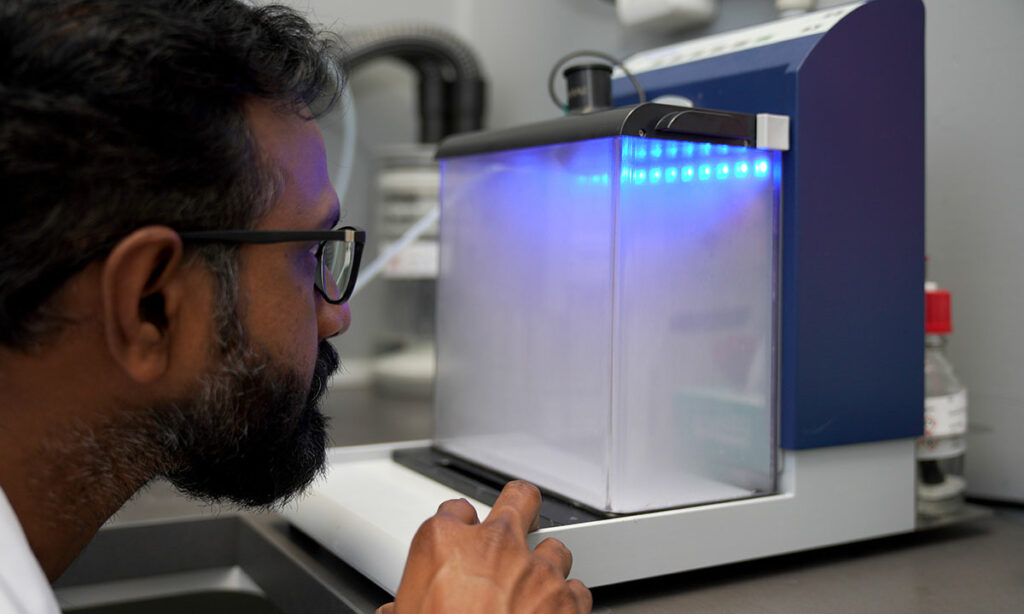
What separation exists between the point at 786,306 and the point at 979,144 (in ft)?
1.11

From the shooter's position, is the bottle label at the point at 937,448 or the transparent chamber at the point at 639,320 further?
the bottle label at the point at 937,448

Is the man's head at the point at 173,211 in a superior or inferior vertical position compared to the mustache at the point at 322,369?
superior

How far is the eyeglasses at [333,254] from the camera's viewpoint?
54cm

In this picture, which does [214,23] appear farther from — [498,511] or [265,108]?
[498,511]

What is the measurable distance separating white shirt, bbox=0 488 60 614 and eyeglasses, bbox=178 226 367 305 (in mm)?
186

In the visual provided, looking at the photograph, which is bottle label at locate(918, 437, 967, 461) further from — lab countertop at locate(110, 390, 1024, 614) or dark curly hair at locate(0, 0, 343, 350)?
dark curly hair at locate(0, 0, 343, 350)

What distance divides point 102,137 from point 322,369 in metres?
0.24

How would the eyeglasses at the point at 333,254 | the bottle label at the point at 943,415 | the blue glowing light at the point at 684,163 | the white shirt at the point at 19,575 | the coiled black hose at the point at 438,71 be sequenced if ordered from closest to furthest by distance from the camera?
the white shirt at the point at 19,575
the eyeglasses at the point at 333,254
the blue glowing light at the point at 684,163
the bottle label at the point at 943,415
the coiled black hose at the point at 438,71

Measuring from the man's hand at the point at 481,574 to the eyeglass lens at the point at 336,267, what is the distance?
0.16 meters

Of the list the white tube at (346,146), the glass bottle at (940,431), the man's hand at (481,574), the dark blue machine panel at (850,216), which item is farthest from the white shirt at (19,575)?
the white tube at (346,146)

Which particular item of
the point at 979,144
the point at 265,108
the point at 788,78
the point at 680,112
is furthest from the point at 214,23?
the point at 979,144

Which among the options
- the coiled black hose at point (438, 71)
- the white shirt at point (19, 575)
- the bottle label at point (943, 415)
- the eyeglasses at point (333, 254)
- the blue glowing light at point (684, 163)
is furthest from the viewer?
the coiled black hose at point (438, 71)

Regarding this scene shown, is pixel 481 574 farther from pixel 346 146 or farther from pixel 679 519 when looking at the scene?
pixel 346 146

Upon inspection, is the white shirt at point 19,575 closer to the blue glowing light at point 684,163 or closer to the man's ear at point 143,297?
the man's ear at point 143,297
